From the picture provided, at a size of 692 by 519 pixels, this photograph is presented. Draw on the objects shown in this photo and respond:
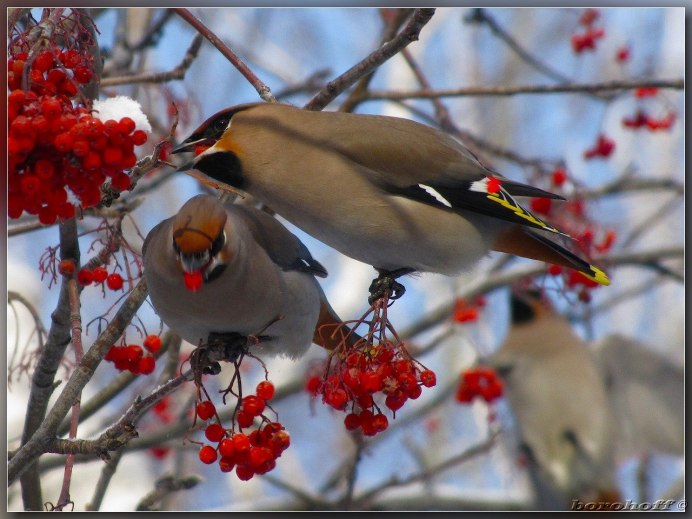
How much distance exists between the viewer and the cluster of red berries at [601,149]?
3.94 meters

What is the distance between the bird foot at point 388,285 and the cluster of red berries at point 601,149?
5.77 feet

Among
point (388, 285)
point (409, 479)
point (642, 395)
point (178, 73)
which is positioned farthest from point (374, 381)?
point (642, 395)

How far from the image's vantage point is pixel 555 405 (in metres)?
4.99

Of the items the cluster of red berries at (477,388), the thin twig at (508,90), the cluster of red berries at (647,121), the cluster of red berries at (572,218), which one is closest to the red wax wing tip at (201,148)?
the thin twig at (508,90)

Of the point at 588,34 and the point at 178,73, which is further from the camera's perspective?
the point at 588,34

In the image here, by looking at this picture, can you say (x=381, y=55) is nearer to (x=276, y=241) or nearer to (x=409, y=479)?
(x=276, y=241)

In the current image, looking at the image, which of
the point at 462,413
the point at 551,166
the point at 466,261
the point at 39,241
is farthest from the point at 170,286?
the point at 462,413

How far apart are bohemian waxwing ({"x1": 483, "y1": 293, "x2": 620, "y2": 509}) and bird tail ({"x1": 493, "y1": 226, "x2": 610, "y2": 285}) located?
151cm

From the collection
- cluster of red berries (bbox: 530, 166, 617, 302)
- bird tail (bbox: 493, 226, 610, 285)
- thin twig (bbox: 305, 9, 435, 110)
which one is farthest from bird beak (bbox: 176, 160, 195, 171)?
cluster of red berries (bbox: 530, 166, 617, 302)

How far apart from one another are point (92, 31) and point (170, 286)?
1.98ft

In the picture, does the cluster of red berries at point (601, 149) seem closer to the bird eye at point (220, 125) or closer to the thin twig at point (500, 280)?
the thin twig at point (500, 280)

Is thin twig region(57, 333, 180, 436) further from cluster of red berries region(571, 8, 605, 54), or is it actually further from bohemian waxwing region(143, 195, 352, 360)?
cluster of red berries region(571, 8, 605, 54)

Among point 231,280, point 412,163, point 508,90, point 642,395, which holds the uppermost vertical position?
point 508,90

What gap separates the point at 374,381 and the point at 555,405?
334 cm
